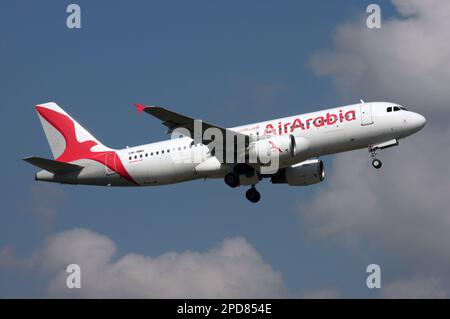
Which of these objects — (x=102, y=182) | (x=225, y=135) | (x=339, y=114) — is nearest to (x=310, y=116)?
(x=339, y=114)

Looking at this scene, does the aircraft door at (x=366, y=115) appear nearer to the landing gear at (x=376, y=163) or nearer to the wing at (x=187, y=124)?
the landing gear at (x=376, y=163)

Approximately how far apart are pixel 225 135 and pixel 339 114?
23.2 feet

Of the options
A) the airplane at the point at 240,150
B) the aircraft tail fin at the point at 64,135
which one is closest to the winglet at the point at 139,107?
the airplane at the point at 240,150

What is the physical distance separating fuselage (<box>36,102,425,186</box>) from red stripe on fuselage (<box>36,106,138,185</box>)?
96 mm

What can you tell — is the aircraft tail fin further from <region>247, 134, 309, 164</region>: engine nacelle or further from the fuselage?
<region>247, 134, 309, 164</region>: engine nacelle

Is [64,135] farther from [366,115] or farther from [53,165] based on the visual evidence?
[366,115]

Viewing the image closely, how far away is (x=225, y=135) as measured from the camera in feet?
189

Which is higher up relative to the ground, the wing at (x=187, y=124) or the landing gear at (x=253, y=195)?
the wing at (x=187, y=124)

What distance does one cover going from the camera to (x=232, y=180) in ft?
195

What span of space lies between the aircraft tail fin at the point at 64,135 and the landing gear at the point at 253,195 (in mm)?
10039

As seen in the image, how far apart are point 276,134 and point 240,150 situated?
245 cm

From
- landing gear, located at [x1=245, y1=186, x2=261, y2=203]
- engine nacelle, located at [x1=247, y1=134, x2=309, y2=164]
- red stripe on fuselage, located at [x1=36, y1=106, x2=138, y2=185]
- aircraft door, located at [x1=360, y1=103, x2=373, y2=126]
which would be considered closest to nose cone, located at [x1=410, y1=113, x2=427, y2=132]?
aircraft door, located at [x1=360, y1=103, x2=373, y2=126]

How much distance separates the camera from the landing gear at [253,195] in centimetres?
6253

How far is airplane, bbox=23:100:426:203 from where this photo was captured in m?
56.4
